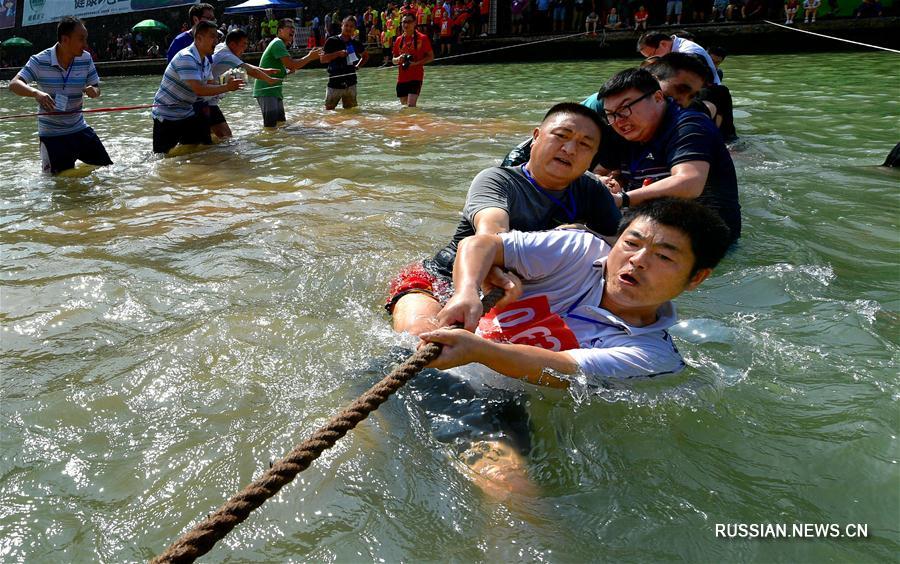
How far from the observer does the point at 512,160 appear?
12.6 feet

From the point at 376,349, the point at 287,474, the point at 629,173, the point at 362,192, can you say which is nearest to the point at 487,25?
the point at 362,192

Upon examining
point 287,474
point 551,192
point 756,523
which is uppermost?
point 551,192

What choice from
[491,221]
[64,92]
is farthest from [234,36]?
[491,221]

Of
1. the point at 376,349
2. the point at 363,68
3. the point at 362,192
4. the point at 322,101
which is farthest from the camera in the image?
the point at 363,68

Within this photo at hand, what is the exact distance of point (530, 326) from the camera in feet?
8.22

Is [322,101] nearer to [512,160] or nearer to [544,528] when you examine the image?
[512,160]

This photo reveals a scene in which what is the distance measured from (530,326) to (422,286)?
0.80 meters

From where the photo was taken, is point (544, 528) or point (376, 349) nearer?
point (544, 528)

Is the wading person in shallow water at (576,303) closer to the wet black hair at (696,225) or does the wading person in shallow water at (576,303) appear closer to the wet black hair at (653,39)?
the wet black hair at (696,225)

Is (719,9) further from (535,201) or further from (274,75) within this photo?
(535,201)

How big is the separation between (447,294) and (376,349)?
1.40 feet

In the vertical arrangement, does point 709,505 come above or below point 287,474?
below

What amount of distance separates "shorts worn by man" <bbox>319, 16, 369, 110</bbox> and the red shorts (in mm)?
7244

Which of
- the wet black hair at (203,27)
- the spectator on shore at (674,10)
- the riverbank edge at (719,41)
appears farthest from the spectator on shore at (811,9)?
the wet black hair at (203,27)
